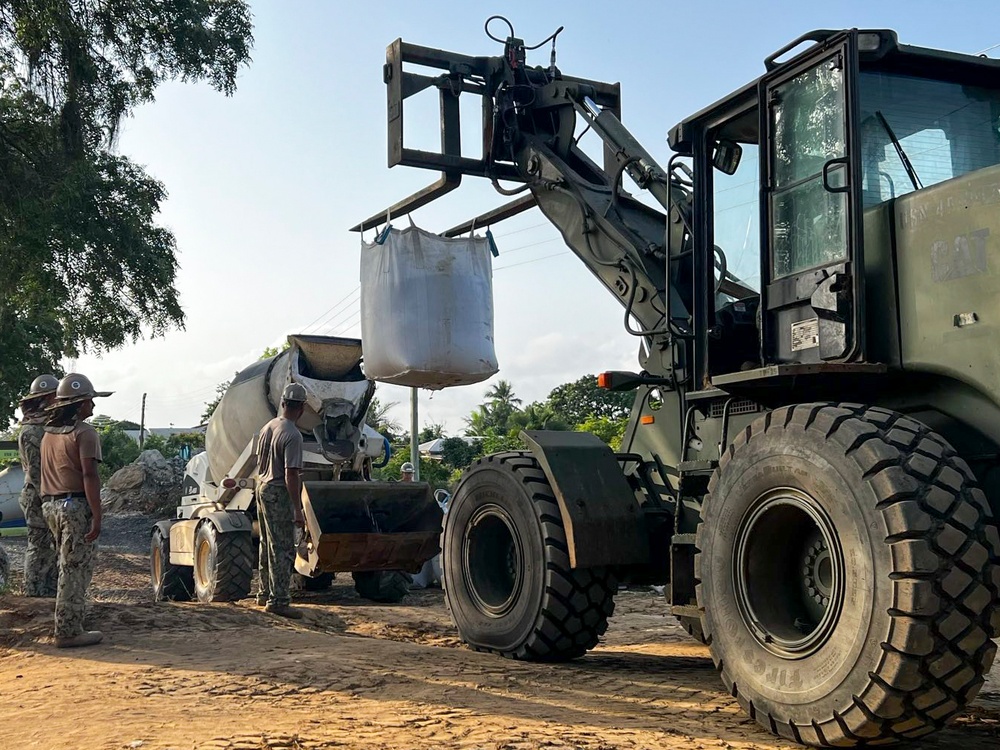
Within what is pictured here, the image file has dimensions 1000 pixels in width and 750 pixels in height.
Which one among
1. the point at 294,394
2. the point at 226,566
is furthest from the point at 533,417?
the point at 294,394

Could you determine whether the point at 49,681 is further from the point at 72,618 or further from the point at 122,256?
the point at 122,256

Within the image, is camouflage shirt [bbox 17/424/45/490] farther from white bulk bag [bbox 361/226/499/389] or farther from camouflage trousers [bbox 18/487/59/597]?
white bulk bag [bbox 361/226/499/389]

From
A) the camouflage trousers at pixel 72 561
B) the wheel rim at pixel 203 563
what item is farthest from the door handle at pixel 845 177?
the wheel rim at pixel 203 563

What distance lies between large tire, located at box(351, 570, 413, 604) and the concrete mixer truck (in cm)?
1

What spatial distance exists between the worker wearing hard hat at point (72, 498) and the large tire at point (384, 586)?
14.7 feet

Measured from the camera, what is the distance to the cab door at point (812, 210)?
5.09m

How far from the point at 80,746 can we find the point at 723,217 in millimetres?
4379

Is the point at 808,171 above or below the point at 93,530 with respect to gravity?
above

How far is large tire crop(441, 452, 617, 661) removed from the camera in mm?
6727

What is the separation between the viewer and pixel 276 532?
9.95 m

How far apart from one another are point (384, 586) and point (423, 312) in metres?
4.39

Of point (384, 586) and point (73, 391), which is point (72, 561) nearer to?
point (73, 391)

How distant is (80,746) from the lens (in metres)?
4.70

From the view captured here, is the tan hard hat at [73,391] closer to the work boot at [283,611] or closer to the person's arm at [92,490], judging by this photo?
the person's arm at [92,490]
